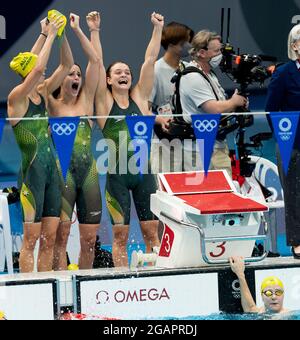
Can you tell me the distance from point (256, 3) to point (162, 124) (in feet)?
10.5

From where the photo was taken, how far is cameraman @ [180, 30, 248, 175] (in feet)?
39.2

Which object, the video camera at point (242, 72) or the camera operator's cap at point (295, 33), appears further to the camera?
the video camera at point (242, 72)

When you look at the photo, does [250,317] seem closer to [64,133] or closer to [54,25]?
[64,133]

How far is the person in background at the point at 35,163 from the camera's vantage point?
11430mm

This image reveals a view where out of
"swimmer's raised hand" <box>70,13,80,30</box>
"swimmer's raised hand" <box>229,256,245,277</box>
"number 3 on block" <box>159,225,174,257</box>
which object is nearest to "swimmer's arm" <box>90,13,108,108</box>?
"swimmer's raised hand" <box>70,13,80,30</box>

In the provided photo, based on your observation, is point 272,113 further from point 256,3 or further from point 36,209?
point 256,3

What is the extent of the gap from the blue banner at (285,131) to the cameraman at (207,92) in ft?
2.14

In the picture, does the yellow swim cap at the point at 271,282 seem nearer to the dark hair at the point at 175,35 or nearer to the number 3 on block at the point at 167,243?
Result: the number 3 on block at the point at 167,243

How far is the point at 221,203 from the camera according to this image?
1113 cm

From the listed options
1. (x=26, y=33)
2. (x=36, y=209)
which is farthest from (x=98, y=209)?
(x=26, y=33)

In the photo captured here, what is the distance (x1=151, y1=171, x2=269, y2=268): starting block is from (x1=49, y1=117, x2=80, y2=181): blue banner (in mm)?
782

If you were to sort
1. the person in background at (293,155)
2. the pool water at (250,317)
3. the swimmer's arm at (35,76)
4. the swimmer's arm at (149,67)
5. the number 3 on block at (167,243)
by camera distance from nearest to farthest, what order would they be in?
the pool water at (250,317), the number 3 on block at (167,243), the swimmer's arm at (35,76), the person in background at (293,155), the swimmer's arm at (149,67)

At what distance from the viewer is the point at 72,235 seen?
1289 cm

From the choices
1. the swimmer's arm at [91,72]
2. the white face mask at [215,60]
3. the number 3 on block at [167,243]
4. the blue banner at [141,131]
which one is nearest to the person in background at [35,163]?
the swimmer's arm at [91,72]
